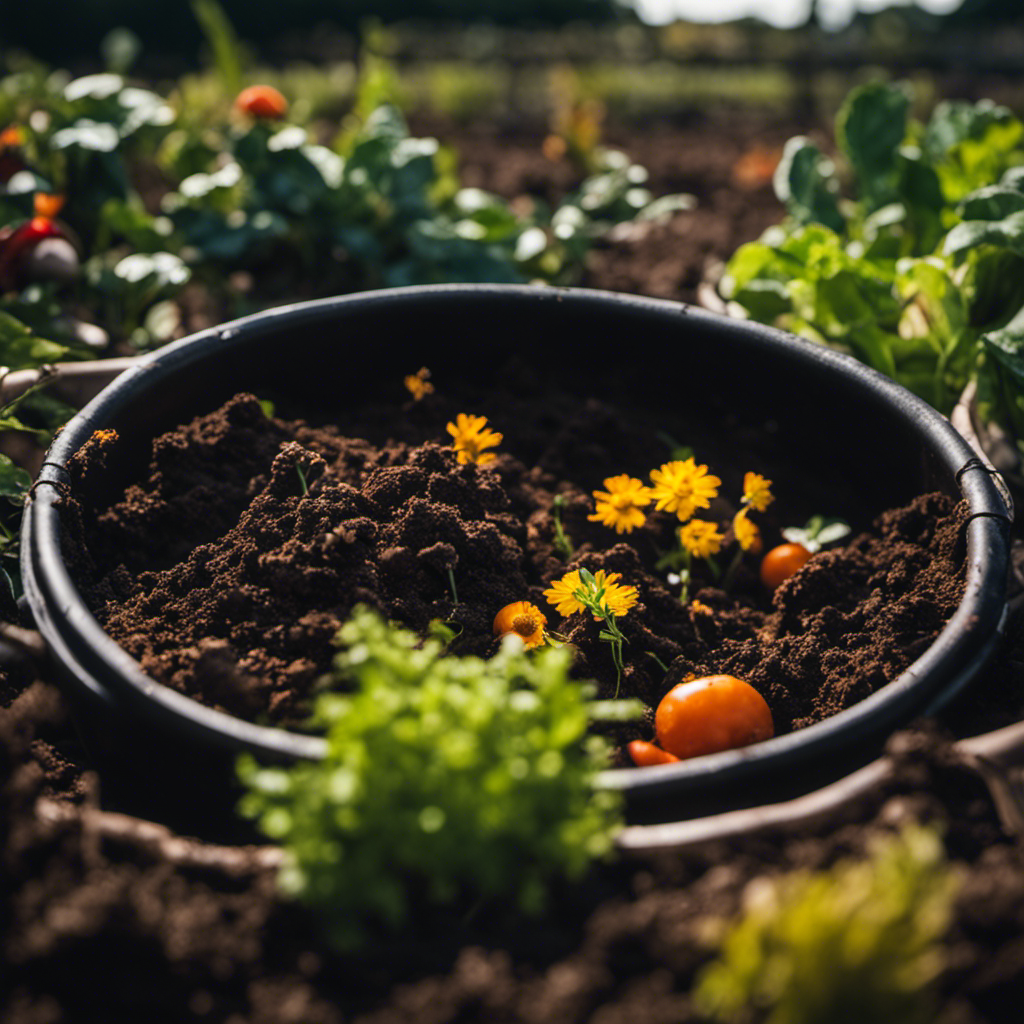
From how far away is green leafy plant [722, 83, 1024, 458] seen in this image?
220cm

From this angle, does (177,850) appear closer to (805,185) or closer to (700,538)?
(700,538)

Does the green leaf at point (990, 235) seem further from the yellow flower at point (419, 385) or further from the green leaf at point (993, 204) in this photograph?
the yellow flower at point (419, 385)

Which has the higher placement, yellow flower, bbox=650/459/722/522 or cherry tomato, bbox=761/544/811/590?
yellow flower, bbox=650/459/722/522

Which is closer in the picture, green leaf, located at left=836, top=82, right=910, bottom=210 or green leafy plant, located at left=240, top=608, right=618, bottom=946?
green leafy plant, located at left=240, top=608, right=618, bottom=946

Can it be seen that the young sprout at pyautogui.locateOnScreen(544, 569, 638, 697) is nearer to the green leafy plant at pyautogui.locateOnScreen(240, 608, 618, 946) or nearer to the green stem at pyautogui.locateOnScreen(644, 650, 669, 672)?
the green stem at pyautogui.locateOnScreen(644, 650, 669, 672)

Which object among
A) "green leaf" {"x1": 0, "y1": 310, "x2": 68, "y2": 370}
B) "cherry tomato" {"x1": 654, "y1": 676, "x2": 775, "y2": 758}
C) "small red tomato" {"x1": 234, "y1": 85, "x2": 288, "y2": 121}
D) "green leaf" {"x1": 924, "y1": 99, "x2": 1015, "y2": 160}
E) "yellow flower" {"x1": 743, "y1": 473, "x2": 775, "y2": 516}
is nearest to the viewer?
"cherry tomato" {"x1": 654, "y1": 676, "x2": 775, "y2": 758}

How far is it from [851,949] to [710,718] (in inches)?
24.9

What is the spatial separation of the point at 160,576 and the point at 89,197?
6.42ft

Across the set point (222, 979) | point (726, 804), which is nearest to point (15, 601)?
point (222, 979)

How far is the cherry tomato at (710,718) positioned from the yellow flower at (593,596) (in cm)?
18

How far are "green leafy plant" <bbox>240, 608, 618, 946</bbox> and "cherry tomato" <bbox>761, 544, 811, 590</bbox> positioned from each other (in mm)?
993

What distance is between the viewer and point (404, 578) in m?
1.67

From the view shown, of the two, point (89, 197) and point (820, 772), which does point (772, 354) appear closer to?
point (820, 772)

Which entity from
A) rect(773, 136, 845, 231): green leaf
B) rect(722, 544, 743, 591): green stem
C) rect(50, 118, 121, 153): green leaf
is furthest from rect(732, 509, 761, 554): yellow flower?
rect(50, 118, 121, 153): green leaf
